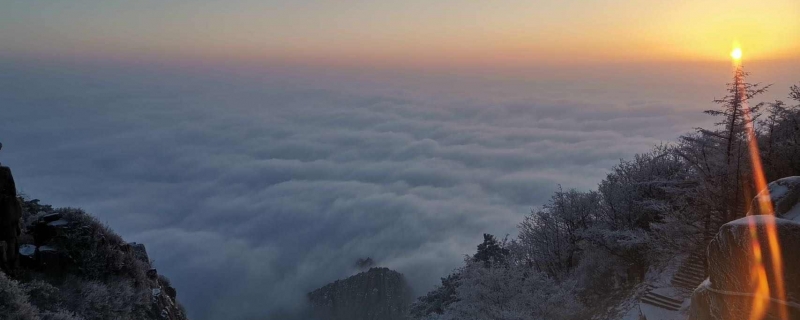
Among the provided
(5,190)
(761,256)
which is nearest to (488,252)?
(761,256)

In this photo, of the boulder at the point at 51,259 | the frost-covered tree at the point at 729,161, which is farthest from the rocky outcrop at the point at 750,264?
the boulder at the point at 51,259

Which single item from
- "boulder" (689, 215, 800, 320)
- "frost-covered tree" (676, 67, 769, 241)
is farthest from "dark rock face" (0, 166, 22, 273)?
"frost-covered tree" (676, 67, 769, 241)

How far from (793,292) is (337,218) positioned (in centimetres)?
16028

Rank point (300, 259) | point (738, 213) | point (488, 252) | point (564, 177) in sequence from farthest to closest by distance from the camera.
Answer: point (564, 177) < point (300, 259) < point (488, 252) < point (738, 213)

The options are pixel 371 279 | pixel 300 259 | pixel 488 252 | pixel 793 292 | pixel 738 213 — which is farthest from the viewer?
pixel 300 259

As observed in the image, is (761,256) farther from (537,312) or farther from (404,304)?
(404,304)

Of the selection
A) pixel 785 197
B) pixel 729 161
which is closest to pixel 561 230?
pixel 729 161

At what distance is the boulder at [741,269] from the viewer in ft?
41.2

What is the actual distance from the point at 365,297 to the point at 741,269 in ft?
317

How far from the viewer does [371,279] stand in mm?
109312

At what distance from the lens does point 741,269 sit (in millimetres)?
13734

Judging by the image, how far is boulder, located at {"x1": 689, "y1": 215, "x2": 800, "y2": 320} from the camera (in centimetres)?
1256

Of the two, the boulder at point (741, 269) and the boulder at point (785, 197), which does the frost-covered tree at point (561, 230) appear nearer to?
the boulder at point (785, 197)

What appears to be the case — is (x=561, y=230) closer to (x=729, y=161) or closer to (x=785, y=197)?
(x=729, y=161)
